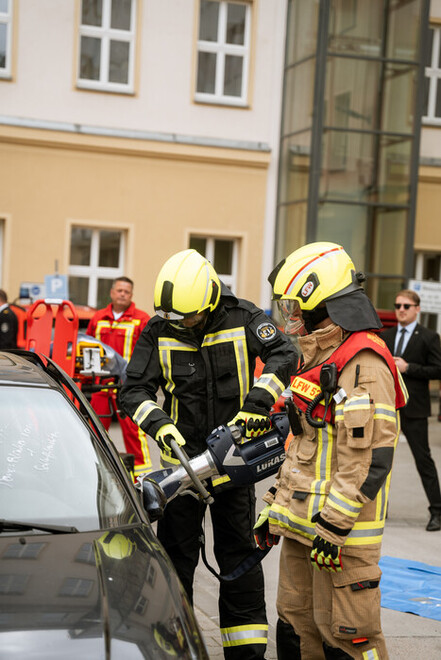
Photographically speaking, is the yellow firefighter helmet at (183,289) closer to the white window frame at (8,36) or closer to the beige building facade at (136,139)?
the beige building facade at (136,139)

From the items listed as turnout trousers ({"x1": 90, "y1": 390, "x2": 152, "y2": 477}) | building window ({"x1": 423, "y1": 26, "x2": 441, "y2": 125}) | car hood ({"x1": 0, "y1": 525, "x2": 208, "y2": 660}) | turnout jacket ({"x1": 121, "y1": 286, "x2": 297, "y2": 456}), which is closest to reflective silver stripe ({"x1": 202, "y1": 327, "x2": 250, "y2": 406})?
turnout jacket ({"x1": 121, "y1": 286, "x2": 297, "y2": 456})

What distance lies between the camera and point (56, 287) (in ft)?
44.8

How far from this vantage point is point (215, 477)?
162 inches

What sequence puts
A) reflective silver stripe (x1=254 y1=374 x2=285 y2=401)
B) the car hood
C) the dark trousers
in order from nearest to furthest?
1. the car hood
2. reflective silver stripe (x1=254 y1=374 x2=285 y2=401)
3. the dark trousers

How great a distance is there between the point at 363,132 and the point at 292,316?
1352 cm

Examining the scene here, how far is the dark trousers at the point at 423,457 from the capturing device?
24.8ft

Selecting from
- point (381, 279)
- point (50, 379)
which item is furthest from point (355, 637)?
point (381, 279)

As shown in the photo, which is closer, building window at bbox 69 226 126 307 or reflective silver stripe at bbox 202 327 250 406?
reflective silver stripe at bbox 202 327 250 406

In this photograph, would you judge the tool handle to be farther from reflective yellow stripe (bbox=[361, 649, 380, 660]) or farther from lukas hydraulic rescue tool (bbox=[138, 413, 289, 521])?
reflective yellow stripe (bbox=[361, 649, 380, 660])

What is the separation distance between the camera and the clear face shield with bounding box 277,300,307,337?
366cm

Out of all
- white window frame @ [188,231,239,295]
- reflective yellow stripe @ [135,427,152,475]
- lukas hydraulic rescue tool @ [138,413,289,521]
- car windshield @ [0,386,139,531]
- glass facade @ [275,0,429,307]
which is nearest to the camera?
car windshield @ [0,386,139,531]

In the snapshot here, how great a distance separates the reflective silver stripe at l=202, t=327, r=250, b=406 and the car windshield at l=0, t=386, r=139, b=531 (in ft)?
2.82

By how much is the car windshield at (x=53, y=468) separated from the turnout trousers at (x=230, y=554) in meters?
0.85

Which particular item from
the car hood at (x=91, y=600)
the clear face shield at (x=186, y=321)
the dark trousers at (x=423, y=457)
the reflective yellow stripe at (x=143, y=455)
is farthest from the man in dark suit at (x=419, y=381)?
the car hood at (x=91, y=600)
